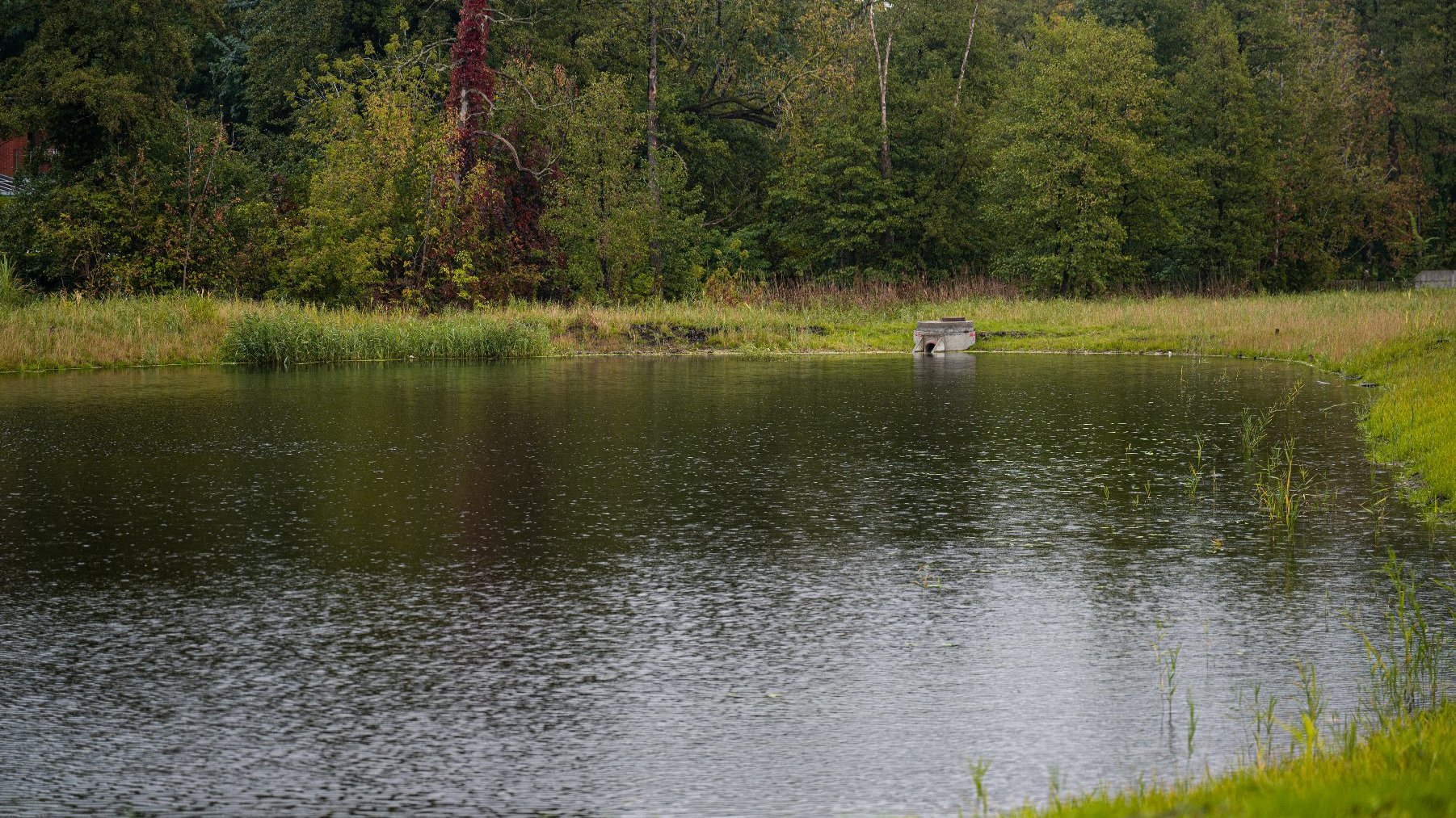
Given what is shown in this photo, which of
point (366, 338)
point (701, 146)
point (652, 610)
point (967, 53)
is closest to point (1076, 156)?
point (967, 53)

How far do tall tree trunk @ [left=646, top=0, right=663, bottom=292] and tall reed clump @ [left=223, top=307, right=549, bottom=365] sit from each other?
604 inches

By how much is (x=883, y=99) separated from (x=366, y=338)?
30145mm

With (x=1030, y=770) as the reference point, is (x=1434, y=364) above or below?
above

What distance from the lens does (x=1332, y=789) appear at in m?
4.48

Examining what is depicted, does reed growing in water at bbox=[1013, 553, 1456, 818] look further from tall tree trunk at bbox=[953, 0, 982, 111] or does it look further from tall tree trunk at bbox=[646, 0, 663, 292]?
tall tree trunk at bbox=[953, 0, 982, 111]

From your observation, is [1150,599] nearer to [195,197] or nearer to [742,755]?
[742,755]

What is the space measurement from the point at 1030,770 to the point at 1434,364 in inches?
629

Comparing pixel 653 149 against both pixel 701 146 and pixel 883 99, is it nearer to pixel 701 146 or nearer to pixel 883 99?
pixel 701 146

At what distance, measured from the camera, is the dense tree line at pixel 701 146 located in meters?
42.2

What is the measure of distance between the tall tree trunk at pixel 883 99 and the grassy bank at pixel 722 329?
15.7 metres

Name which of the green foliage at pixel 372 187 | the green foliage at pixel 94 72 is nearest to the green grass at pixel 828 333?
the green foliage at pixel 372 187

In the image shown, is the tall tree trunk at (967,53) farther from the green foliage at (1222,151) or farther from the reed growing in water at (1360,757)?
the reed growing in water at (1360,757)

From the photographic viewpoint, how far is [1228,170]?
194 feet

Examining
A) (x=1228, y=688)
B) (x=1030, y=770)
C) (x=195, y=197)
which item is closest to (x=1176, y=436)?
(x=1228, y=688)
